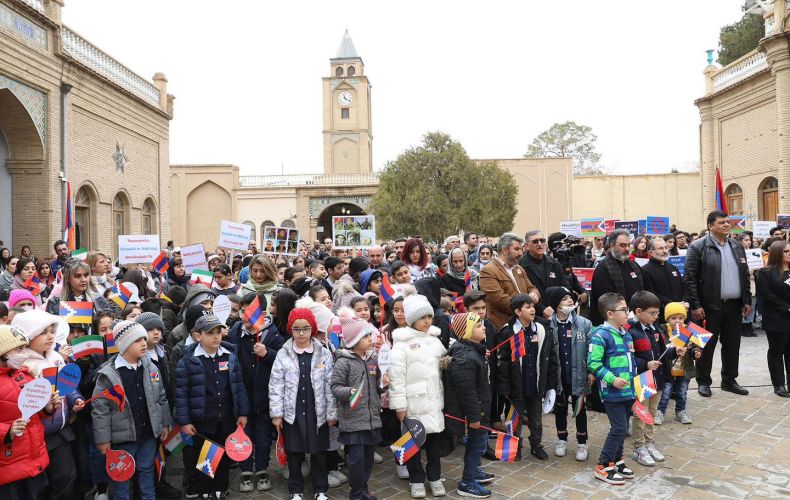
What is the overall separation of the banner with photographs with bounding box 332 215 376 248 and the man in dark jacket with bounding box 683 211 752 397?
33.6 ft

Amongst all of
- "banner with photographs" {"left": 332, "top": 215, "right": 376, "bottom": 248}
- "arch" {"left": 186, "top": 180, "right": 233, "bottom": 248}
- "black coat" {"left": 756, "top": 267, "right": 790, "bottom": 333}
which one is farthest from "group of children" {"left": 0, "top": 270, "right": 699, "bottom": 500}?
"arch" {"left": 186, "top": 180, "right": 233, "bottom": 248}

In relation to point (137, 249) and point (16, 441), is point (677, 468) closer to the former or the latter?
point (16, 441)

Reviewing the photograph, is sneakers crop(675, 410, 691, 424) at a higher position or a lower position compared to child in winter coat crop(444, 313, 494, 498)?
lower

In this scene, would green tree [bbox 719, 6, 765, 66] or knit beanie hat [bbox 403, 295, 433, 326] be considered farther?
green tree [bbox 719, 6, 765, 66]

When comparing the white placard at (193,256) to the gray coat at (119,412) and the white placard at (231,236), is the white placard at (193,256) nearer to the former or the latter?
the white placard at (231,236)

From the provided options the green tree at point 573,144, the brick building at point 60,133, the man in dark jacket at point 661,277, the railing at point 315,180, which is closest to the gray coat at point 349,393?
the man in dark jacket at point 661,277

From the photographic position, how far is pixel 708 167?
84.8ft

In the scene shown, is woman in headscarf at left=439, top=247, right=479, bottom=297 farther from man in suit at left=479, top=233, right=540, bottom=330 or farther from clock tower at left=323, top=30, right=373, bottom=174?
clock tower at left=323, top=30, right=373, bottom=174

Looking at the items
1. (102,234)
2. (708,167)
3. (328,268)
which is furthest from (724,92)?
(102,234)

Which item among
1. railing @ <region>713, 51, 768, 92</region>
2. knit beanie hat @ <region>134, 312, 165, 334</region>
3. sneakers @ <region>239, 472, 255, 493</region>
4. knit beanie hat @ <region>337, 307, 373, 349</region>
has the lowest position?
sneakers @ <region>239, 472, 255, 493</region>

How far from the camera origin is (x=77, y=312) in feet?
16.6

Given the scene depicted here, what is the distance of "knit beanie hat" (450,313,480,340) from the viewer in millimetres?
4703

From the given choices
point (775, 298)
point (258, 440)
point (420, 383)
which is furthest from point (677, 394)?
point (258, 440)

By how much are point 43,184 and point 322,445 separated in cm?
1430
